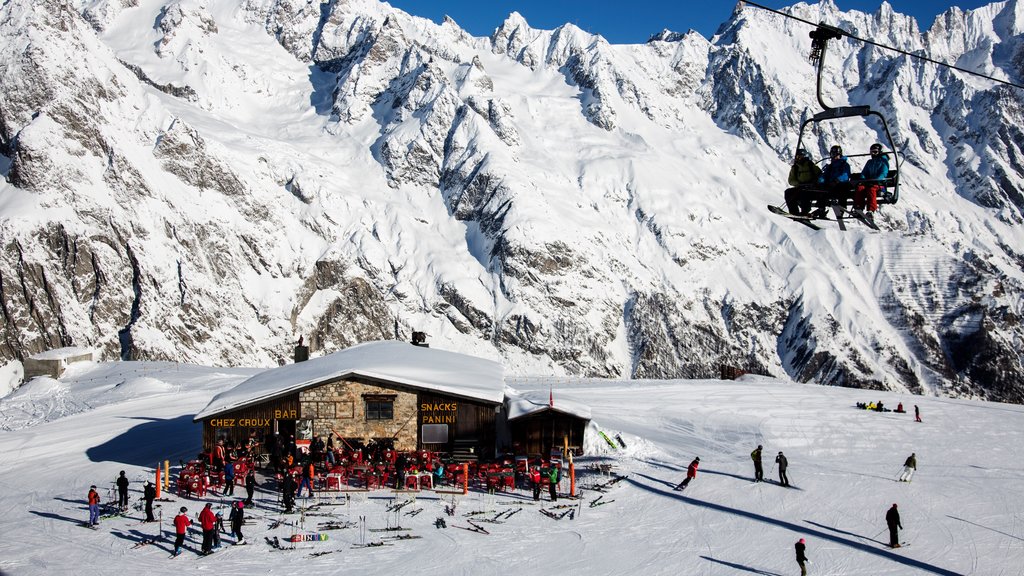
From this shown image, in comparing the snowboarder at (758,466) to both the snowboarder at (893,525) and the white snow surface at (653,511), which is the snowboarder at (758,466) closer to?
the white snow surface at (653,511)

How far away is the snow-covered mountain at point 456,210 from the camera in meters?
108

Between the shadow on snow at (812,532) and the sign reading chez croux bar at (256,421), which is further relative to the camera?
the sign reading chez croux bar at (256,421)

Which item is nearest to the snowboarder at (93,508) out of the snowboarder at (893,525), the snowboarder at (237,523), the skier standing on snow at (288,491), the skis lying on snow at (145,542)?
the skis lying on snow at (145,542)

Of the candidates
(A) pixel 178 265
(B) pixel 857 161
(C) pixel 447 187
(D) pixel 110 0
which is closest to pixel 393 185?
(C) pixel 447 187

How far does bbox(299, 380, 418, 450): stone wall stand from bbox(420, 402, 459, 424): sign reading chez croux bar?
0.42 metres

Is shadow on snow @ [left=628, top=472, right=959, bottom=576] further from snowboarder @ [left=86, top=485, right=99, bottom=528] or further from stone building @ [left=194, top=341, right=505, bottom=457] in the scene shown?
snowboarder @ [left=86, top=485, right=99, bottom=528]

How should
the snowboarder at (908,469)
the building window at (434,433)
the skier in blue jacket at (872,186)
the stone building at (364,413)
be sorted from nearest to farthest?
the skier in blue jacket at (872,186) → the snowboarder at (908,469) → the stone building at (364,413) → the building window at (434,433)

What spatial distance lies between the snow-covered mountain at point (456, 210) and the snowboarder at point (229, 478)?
267ft

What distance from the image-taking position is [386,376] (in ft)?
107

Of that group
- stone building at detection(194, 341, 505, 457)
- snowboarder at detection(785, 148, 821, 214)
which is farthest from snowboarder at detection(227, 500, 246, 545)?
snowboarder at detection(785, 148, 821, 214)

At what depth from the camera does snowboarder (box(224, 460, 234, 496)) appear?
27.5m

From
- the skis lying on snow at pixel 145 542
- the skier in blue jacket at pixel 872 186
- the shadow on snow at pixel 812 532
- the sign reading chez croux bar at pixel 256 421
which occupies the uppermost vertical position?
the skier in blue jacket at pixel 872 186

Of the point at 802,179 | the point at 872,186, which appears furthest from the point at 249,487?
the point at 872,186

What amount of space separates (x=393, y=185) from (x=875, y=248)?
8886 cm
